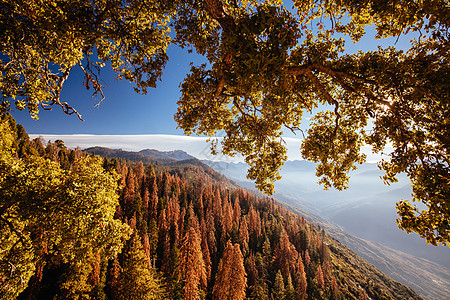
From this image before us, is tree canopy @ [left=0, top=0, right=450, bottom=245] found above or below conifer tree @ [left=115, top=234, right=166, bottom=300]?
above

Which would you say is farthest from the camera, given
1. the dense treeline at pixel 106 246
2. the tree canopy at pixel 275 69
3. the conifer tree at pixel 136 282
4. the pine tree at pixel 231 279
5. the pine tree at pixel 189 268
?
the pine tree at pixel 231 279

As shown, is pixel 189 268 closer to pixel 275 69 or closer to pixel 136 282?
pixel 136 282

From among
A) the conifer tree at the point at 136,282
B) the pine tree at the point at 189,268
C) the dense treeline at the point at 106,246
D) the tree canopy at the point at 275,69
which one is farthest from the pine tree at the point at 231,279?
the tree canopy at the point at 275,69

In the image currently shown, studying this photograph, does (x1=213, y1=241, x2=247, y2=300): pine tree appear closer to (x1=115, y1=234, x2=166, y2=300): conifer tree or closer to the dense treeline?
the dense treeline

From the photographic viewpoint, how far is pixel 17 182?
6453 mm

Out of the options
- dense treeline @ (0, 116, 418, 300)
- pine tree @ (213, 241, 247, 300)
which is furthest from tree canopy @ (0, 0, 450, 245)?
pine tree @ (213, 241, 247, 300)

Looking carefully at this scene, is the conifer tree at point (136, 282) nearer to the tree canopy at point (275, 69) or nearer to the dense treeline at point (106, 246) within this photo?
the dense treeline at point (106, 246)

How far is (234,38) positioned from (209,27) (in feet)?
11.2

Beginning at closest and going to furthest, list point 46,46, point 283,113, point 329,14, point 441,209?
point 441,209
point 46,46
point 329,14
point 283,113

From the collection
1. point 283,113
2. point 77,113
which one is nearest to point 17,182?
point 77,113

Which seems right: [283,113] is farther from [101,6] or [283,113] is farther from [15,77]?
[15,77]

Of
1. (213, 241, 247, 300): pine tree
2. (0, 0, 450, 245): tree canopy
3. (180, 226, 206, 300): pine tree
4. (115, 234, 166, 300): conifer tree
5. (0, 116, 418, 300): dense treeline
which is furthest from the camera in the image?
(213, 241, 247, 300): pine tree

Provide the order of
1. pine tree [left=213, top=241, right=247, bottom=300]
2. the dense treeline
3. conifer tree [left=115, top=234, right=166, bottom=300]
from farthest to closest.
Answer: pine tree [left=213, top=241, right=247, bottom=300], conifer tree [left=115, top=234, right=166, bottom=300], the dense treeline

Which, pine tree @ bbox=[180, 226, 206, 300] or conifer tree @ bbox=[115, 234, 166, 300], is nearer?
conifer tree @ bbox=[115, 234, 166, 300]
